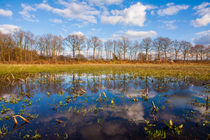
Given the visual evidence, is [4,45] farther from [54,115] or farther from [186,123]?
[186,123]

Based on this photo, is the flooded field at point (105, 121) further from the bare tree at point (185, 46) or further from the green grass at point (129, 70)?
the bare tree at point (185, 46)

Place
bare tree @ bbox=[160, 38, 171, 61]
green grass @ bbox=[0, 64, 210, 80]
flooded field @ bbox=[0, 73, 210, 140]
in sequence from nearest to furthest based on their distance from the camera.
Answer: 1. flooded field @ bbox=[0, 73, 210, 140]
2. green grass @ bbox=[0, 64, 210, 80]
3. bare tree @ bbox=[160, 38, 171, 61]

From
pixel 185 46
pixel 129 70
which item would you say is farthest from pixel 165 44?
pixel 129 70

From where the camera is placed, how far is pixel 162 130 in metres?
3.45

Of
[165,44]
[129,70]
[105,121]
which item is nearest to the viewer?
[105,121]

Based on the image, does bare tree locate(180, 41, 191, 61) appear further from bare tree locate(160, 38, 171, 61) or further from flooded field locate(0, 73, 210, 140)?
flooded field locate(0, 73, 210, 140)

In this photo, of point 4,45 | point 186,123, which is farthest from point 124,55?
point 186,123

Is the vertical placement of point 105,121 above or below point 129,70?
below

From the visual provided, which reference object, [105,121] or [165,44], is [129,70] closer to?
[105,121]

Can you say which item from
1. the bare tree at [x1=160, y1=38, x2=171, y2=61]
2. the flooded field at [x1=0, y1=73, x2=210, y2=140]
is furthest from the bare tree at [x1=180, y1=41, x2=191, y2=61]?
the flooded field at [x1=0, y1=73, x2=210, y2=140]

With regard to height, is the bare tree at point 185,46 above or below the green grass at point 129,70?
above

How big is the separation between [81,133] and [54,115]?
187 centimetres

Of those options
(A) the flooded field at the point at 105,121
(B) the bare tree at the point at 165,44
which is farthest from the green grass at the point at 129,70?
(B) the bare tree at the point at 165,44

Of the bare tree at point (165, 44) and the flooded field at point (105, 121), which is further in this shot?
the bare tree at point (165, 44)
